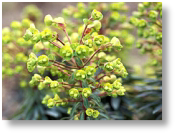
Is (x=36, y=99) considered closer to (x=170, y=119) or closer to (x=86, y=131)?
(x=86, y=131)

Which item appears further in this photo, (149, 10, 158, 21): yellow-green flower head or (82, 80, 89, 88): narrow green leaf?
(149, 10, 158, 21): yellow-green flower head

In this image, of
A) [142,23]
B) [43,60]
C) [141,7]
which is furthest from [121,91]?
[141,7]

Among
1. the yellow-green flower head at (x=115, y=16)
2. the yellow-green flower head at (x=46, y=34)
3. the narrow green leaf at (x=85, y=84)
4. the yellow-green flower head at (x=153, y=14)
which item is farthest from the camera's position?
the yellow-green flower head at (x=115, y=16)

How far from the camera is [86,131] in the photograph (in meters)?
1.08

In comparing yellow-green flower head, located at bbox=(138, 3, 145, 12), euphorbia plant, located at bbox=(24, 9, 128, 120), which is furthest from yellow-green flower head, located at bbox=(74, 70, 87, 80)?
yellow-green flower head, located at bbox=(138, 3, 145, 12)

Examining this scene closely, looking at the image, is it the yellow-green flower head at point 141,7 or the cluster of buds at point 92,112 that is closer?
the cluster of buds at point 92,112

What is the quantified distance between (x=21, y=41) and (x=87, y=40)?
2.29 ft

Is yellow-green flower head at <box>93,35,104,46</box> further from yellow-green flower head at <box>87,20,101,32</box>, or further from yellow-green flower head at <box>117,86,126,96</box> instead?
yellow-green flower head at <box>117,86,126,96</box>

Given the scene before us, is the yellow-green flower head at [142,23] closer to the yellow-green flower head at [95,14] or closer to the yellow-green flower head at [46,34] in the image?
the yellow-green flower head at [95,14]

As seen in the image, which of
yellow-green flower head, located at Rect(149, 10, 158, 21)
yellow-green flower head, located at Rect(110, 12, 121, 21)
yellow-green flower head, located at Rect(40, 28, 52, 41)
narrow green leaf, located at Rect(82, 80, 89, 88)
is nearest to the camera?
yellow-green flower head, located at Rect(40, 28, 52, 41)

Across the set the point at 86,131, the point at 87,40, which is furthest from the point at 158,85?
the point at 87,40

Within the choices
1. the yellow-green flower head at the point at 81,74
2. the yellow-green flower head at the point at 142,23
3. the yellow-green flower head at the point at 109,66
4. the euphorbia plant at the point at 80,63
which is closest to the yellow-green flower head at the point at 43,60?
the euphorbia plant at the point at 80,63

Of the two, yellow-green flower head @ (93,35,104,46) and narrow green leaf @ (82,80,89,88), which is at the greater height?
yellow-green flower head @ (93,35,104,46)

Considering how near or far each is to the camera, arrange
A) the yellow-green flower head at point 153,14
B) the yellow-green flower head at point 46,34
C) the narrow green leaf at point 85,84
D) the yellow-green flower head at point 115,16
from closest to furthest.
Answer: the yellow-green flower head at point 46,34 → the narrow green leaf at point 85,84 → the yellow-green flower head at point 153,14 → the yellow-green flower head at point 115,16
